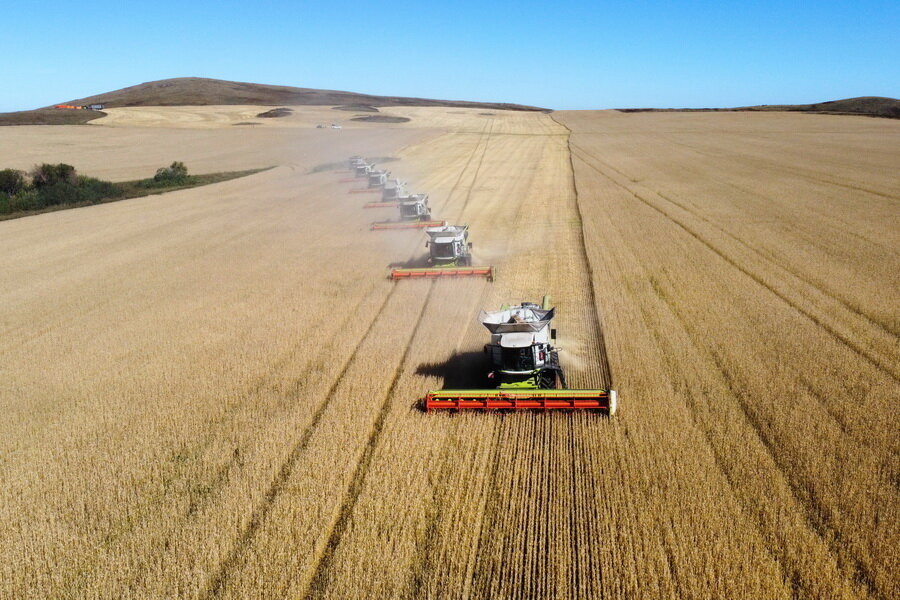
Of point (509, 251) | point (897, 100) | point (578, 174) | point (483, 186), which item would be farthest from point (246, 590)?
point (897, 100)

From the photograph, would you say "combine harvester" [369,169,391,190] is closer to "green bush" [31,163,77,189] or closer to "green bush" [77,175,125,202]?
"green bush" [77,175,125,202]

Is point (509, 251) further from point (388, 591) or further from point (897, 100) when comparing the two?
point (897, 100)

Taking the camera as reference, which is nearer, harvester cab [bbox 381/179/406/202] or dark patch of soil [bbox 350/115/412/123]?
harvester cab [bbox 381/179/406/202]

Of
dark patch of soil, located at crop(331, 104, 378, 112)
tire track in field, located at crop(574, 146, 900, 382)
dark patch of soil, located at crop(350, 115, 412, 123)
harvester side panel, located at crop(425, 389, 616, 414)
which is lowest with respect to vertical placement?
harvester side panel, located at crop(425, 389, 616, 414)

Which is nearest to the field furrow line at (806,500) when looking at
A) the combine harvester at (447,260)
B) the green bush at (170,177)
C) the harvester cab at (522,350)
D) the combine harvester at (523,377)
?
the combine harvester at (523,377)

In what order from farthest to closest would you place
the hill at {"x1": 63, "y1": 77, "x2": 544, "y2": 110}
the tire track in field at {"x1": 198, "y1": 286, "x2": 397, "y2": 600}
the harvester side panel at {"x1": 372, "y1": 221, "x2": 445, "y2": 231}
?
1. the hill at {"x1": 63, "y1": 77, "x2": 544, "y2": 110}
2. the harvester side panel at {"x1": 372, "y1": 221, "x2": 445, "y2": 231}
3. the tire track in field at {"x1": 198, "y1": 286, "x2": 397, "y2": 600}

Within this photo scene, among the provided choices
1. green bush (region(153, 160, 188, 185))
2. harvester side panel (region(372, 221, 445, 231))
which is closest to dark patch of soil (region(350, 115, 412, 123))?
green bush (region(153, 160, 188, 185))
